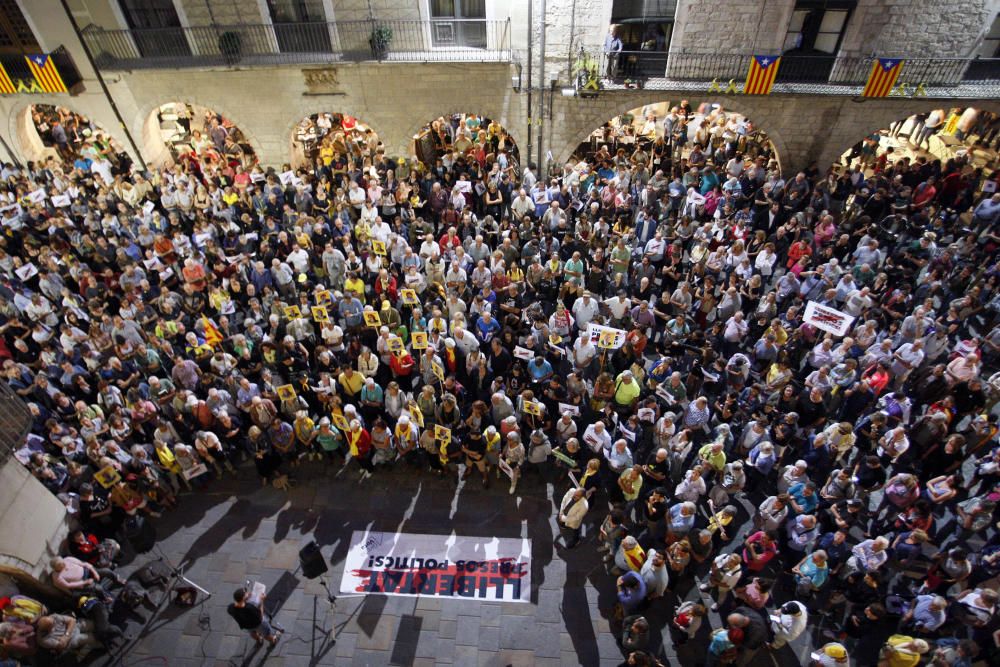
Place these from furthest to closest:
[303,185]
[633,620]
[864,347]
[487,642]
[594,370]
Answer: [303,185] → [594,370] → [864,347] → [487,642] → [633,620]

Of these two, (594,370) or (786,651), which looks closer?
(786,651)

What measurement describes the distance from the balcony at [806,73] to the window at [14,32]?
61.6ft

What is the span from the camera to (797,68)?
16.9 meters

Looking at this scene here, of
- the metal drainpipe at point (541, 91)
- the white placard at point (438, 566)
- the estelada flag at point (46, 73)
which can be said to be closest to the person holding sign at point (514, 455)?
the white placard at point (438, 566)

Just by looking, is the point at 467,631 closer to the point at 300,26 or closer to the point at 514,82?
the point at 514,82

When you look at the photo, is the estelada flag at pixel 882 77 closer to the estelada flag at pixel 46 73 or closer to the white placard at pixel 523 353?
the white placard at pixel 523 353

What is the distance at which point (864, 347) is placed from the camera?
10.8 metres

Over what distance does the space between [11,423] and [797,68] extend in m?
20.5

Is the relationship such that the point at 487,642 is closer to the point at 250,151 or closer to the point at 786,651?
the point at 786,651

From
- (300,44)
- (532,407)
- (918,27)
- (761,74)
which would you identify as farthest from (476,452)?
(918,27)

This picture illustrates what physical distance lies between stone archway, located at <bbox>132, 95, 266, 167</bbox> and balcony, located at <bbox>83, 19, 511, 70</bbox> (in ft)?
3.80

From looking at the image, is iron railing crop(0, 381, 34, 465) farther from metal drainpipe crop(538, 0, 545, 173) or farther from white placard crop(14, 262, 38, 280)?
metal drainpipe crop(538, 0, 545, 173)

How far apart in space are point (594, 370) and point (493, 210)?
697 centimetres

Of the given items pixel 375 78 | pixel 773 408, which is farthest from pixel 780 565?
pixel 375 78
